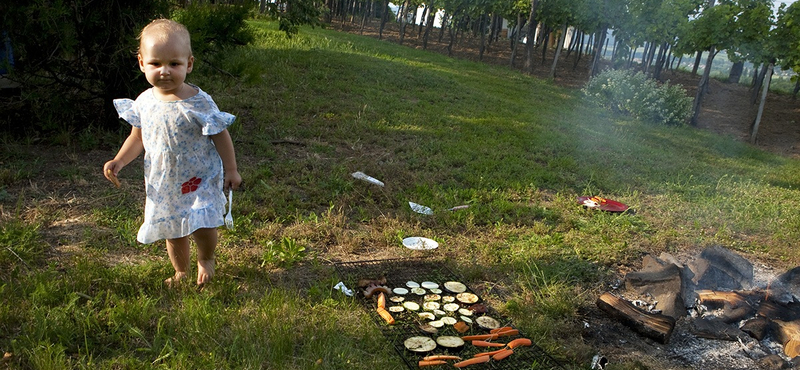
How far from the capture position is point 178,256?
298 centimetres

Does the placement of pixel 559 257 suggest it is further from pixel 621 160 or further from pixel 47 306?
pixel 621 160

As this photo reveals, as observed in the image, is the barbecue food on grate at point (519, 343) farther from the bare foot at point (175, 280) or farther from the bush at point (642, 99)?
the bush at point (642, 99)

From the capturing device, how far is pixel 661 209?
5566 mm

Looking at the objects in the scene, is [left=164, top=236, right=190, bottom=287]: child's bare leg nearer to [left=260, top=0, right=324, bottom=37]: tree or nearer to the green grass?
the green grass

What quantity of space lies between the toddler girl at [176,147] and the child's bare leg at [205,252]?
1 centimetres

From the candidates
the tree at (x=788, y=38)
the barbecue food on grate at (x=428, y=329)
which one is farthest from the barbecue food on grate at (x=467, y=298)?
the tree at (x=788, y=38)

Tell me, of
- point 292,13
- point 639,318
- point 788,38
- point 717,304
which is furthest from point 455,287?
point 788,38

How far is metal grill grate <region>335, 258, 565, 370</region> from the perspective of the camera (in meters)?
2.63

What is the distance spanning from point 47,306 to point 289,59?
9.45m

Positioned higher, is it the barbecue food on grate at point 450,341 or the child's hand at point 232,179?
the child's hand at point 232,179

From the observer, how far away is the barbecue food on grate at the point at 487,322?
9.66ft

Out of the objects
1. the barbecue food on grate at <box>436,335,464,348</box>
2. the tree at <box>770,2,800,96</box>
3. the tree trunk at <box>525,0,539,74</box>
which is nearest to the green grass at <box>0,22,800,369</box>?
the barbecue food on grate at <box>436,335,464,348</box>

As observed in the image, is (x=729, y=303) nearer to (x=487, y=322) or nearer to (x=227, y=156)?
(x=487, y=322)

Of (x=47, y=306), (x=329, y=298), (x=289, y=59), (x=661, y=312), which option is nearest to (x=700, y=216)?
(x=661, y=312)
